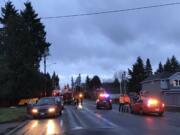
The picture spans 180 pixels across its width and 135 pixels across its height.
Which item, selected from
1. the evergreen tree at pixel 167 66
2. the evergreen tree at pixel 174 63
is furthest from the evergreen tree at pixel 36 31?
the evergreen tree at pixel 174 63

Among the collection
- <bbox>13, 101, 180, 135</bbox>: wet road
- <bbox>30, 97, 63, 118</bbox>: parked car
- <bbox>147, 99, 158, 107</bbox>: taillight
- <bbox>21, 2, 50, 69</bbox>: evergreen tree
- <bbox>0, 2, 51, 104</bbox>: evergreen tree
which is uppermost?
<bbox>21, 2, 50, 69</bbox>: evergreen tree

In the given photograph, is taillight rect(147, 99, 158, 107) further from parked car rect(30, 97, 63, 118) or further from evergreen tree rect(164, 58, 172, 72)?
evergreen tree rect(164, 58, 172, 72)

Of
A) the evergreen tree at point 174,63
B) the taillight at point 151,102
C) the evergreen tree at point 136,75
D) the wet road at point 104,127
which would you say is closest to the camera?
the wet road at point 104,127

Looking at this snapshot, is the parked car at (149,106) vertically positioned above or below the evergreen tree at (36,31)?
below

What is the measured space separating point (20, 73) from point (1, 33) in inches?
323

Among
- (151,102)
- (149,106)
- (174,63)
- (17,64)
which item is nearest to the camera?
(149,106)

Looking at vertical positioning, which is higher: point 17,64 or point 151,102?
point 17,64

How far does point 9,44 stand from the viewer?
78125mm

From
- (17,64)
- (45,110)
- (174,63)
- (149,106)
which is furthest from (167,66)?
(45,110)

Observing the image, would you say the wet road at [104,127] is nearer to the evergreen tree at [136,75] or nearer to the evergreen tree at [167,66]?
the evergreen tree at [136,75]

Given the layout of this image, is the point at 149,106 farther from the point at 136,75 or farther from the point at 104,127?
the point at 136,75

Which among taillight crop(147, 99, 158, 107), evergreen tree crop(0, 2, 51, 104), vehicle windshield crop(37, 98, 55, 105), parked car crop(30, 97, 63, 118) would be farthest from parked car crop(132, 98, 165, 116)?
evergreen tree crop(0, 2, 51, 104)

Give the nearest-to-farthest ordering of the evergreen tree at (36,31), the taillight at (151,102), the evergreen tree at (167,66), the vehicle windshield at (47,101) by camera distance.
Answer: the vehicle windshield at (47,101) < the taillight at (151,102) < the evergreen tree at (36,31) < the evergreen tree at (167,66)

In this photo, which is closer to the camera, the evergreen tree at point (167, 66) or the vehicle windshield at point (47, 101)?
the vehicle windshield at point (47, 101)
